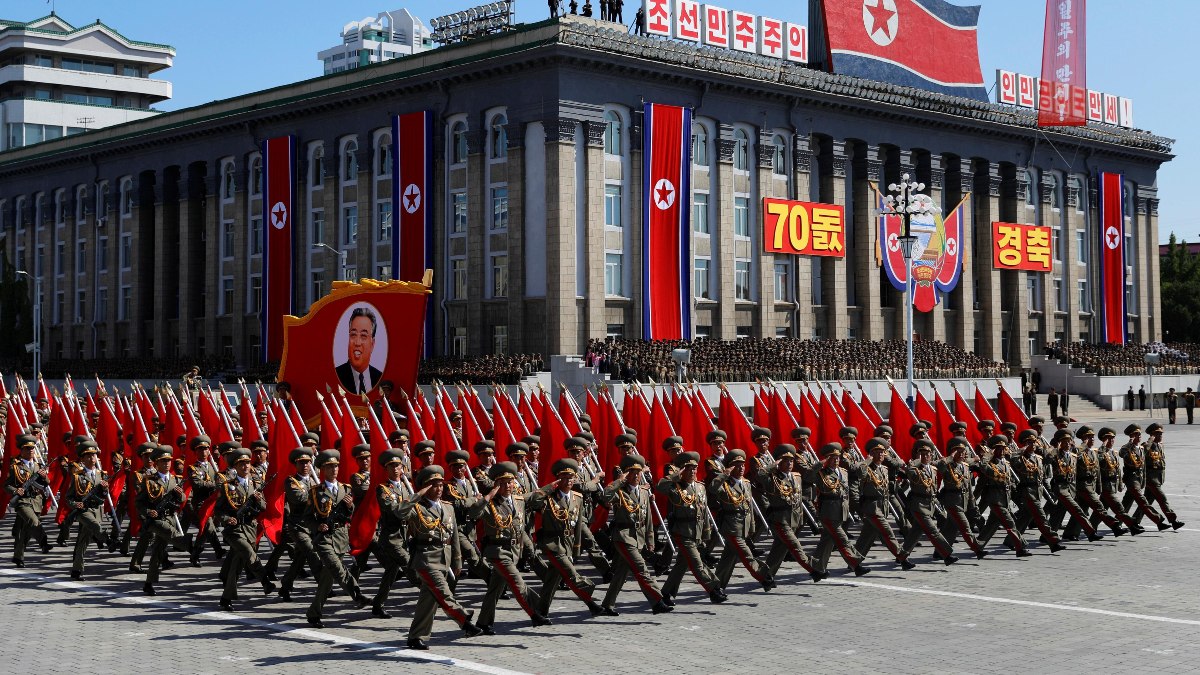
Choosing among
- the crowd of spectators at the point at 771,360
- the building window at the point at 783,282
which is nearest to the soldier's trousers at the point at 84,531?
the crowd of spectators at the point at 771,360

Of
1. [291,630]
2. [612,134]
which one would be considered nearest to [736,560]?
[291,630]

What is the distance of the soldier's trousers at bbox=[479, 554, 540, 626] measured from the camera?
13.3m

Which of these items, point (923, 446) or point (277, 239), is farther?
point (277, 239)

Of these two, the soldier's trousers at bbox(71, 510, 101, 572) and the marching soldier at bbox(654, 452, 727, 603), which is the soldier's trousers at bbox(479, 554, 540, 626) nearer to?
the marching soldier at bbox(654, 452, 727, 603)

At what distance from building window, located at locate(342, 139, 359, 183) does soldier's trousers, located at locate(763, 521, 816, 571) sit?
43.5 metres

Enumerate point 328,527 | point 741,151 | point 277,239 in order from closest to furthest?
point 328,527
point 741,151
point 277,239

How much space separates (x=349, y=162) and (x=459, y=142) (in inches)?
278

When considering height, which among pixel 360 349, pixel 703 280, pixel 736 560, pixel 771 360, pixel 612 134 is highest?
pixel 612 134

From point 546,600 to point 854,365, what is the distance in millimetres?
37633

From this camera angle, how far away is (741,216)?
55031mm

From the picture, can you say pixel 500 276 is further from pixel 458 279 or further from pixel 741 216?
pixel 741 216

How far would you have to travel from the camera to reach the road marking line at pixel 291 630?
12188 millimetres

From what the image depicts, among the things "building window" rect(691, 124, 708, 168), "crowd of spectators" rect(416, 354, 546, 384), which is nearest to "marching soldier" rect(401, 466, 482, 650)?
"crowd of spectators" rect(416, 354, 546, 384)

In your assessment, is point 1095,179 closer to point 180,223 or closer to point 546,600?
point 180,223
